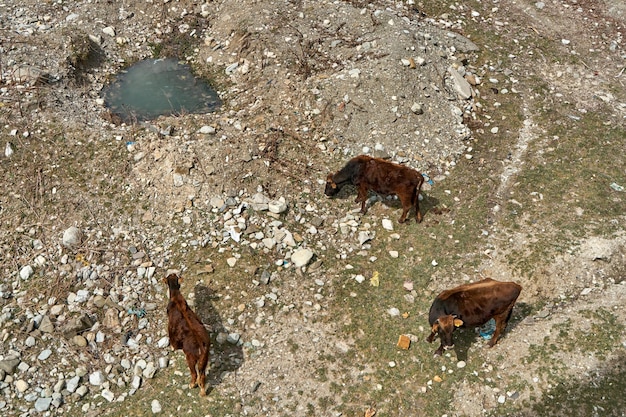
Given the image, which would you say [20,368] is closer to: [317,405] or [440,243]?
[317,405]

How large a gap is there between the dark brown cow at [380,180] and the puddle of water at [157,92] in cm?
498

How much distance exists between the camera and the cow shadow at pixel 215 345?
8.96 metres

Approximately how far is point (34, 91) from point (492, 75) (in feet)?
42.0

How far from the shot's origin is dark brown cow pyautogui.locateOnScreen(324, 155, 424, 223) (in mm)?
10875

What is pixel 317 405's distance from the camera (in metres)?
8.59

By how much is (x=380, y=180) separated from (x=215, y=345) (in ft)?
15.5

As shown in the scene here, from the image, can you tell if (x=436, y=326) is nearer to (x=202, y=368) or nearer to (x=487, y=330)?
(x=487, y=330)

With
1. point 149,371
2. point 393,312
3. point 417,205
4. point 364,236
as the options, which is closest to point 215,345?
point 149,371

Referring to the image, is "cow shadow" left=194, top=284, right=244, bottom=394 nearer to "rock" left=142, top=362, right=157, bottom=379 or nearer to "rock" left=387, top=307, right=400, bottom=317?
"rock" left=142, top=362, right=157, bottom=379

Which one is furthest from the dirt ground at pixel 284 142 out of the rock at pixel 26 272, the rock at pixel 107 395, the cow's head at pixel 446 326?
the rock at pixel 107 395

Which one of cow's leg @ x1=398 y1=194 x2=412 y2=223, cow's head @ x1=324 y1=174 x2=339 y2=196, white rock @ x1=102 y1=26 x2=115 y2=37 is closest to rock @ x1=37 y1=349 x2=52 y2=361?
cow's head @ x1=324 y1=174 x2=339 y2=196

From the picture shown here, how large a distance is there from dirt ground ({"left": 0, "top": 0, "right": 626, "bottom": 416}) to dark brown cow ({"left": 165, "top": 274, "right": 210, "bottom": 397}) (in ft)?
1.44

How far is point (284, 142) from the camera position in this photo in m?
12.9

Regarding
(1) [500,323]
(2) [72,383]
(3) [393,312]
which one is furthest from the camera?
(3) [393,312]
